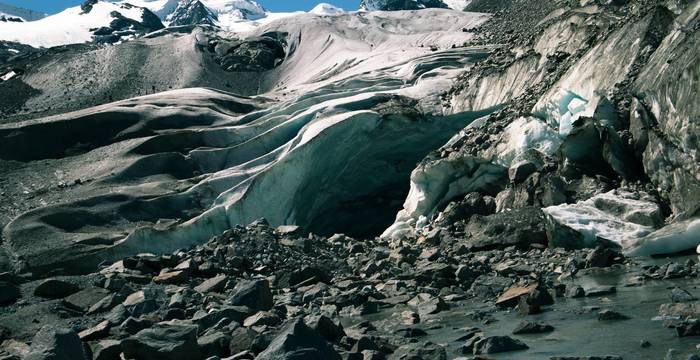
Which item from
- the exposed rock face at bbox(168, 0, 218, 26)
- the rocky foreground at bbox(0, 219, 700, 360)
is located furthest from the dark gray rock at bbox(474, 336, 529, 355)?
the exposed rock face at bbox(168, 0, 218, 26)

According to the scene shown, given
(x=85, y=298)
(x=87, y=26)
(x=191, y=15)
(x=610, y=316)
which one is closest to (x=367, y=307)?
(x=610, y=316)

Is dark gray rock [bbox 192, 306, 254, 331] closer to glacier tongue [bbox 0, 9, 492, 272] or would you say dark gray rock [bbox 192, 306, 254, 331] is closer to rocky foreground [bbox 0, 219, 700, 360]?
rocky foreground [bbox 0, 219, 700, 360]

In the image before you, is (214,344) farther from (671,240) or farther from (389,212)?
(389,212)

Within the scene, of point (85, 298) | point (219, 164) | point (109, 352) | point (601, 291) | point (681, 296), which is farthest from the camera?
point (219, 164)

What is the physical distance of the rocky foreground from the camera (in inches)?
319

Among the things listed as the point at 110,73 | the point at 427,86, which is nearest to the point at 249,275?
the point at 427,86

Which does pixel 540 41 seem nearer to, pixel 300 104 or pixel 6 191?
pixel 300 104

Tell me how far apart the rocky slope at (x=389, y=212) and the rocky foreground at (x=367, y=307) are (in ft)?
0.16

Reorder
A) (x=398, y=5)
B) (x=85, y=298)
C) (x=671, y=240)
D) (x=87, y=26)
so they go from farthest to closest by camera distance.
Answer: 1. (x=398, y=5)
2. (x=87, y=26)
3. (x=671, y=240)
4. (x=85, y=298)

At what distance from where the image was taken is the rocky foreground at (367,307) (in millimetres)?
8109

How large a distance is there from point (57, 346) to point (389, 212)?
2298cm

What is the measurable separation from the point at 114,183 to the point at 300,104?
9.85 metres

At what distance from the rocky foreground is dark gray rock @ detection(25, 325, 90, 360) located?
0.02m

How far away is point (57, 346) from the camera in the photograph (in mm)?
7422
